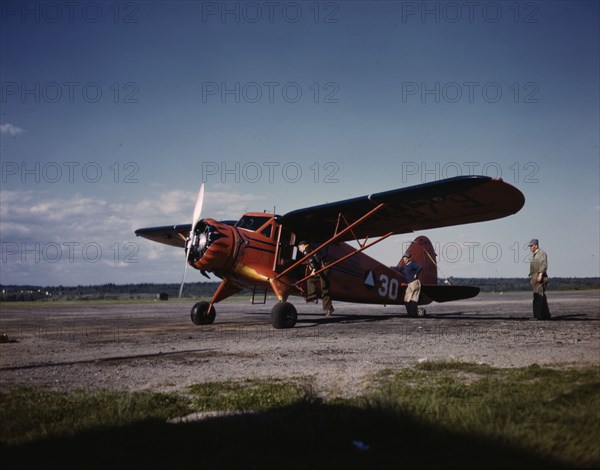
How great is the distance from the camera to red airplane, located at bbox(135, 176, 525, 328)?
11.4m

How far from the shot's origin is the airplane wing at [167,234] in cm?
1675

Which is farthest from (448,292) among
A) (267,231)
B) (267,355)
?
(267,355)

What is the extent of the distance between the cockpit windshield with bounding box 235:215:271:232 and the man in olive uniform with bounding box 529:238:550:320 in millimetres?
7269

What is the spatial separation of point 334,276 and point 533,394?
1136cm

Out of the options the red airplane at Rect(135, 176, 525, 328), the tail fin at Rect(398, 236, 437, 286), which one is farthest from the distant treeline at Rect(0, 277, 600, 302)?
the red airplane at Rect(135, 176, 525, 328)

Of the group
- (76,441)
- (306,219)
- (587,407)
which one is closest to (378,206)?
(306,219)

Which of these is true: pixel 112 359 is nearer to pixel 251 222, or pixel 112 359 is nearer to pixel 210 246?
pixel 210 246

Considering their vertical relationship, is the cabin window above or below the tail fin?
above

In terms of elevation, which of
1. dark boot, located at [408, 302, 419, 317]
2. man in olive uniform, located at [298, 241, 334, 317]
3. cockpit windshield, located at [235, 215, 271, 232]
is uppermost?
cockpit windshield, located at [235, 215, 271, 232]

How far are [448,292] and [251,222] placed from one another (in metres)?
8.30

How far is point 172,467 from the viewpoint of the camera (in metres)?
2.31

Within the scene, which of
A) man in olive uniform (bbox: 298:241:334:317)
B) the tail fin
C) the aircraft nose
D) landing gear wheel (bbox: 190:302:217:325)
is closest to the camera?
the aircraft nose

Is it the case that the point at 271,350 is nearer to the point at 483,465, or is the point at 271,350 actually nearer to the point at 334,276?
the point at 483,465

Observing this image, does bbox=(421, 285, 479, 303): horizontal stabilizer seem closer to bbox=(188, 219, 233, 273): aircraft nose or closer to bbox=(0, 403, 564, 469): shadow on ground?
bbox=(188, 219, 233, 273): aircraft nose
